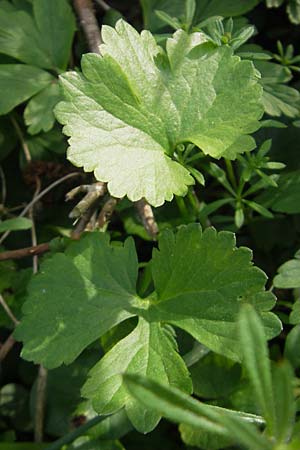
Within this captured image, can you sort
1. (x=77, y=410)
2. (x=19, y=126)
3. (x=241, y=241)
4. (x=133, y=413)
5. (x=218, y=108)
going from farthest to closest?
(x=19, y=126), (x=241, y=241), (x=77, y=410), (x=218, y=108), (x=133, y=413)

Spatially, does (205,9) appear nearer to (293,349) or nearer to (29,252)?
(29,252)

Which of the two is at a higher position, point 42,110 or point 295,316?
point 42,110

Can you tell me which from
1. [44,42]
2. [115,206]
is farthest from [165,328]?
[44,42]

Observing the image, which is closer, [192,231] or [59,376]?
[192,231]

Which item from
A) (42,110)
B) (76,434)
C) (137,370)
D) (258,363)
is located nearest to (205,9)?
(42,110)

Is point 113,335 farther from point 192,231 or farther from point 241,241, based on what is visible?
point 241,241

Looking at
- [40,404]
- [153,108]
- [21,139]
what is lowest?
[40,404]

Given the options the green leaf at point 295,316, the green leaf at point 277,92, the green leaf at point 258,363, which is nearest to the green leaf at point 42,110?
the green leaf at point 277,92
